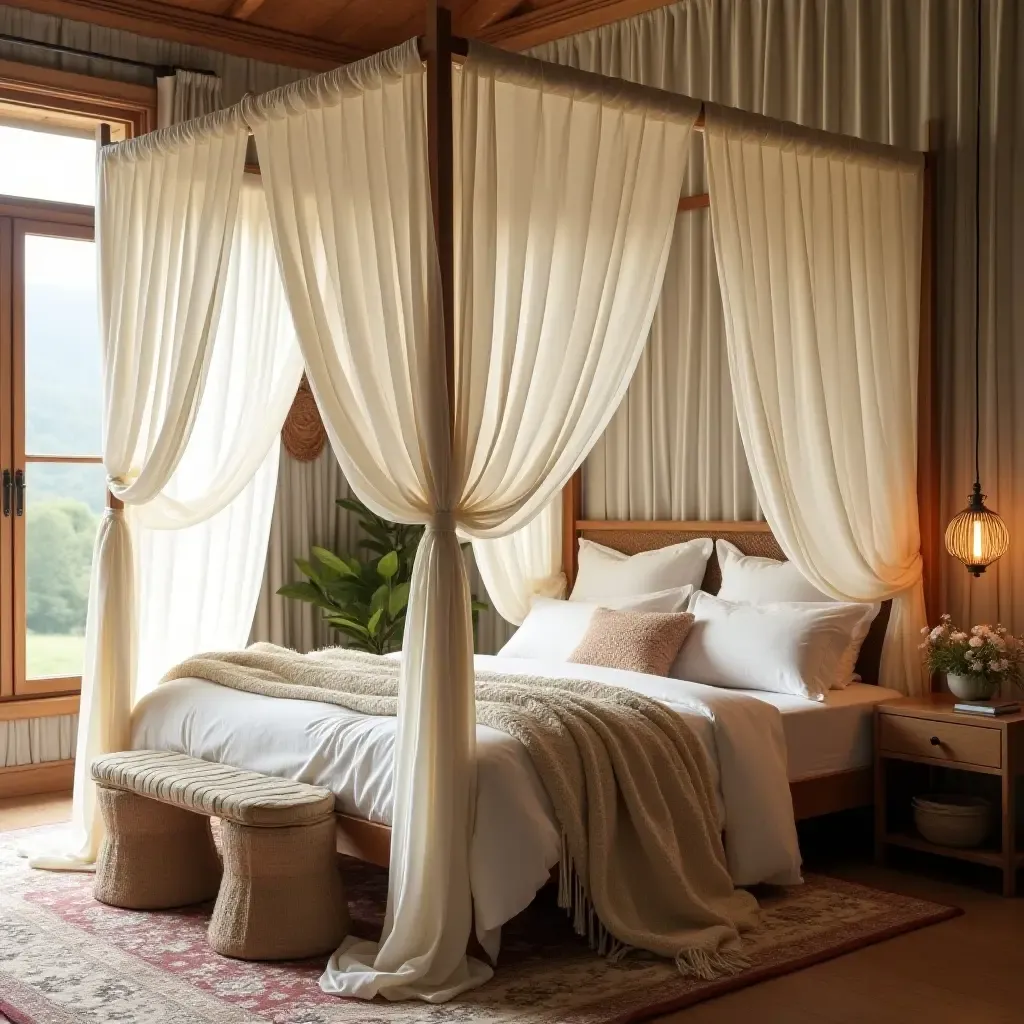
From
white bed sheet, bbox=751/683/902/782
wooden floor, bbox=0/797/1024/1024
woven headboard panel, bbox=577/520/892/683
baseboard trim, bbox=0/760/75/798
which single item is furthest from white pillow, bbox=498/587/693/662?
baseboard trim, bbox=0/760/75/798

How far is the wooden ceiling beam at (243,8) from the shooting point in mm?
6262

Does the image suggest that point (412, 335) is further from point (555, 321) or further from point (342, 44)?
point (342, 44)

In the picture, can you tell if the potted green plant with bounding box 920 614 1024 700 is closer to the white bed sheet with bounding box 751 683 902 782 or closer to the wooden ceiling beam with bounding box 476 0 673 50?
the white bed sheet with bounding box 751 683 902 782

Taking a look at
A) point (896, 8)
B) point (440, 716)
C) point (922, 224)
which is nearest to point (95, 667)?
point (440, 716)

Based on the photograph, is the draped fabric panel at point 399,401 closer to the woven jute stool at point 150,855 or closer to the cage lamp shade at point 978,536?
the woven jute stool at point 150,855

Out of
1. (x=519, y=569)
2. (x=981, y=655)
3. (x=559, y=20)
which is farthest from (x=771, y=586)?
(x=559, y=20)

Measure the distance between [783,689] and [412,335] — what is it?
1.90m

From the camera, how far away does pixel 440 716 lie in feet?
11.7

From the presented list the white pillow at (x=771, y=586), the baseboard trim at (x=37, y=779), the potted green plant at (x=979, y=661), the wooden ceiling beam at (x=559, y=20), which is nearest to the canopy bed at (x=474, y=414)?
the white pillow at (x=771, y=586)

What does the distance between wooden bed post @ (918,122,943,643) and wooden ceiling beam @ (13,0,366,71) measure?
3.10 meters

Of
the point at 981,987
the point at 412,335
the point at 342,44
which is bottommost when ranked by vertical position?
the point at 981,987

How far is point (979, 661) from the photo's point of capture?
14.9 ft

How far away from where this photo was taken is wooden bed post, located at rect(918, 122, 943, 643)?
16.4 feet

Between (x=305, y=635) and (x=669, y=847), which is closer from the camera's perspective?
(x=669, y=847)
